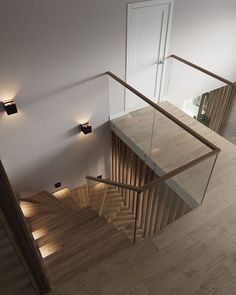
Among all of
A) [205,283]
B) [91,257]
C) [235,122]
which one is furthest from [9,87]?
[235,122]

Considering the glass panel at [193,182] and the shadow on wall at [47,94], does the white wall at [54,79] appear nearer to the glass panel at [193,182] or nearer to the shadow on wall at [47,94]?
the shadow on wall at [47,94]

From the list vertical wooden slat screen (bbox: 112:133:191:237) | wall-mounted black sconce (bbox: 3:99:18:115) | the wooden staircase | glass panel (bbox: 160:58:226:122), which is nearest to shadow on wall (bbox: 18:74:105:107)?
wall-mounted black sconce (bbox: 3:99:18:115)

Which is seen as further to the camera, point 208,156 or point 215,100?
point 215,100

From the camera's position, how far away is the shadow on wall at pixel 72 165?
479 centimetres

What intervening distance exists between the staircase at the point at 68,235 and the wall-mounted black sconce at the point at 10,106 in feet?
6.19

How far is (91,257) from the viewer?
118 inches

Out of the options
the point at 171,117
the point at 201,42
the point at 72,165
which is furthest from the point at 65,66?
the point at 201,42

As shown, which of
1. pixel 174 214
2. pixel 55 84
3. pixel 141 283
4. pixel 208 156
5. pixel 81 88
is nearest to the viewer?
pixel 141 283

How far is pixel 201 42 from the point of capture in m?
5.22

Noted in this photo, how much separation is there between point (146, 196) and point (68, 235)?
1526 mm

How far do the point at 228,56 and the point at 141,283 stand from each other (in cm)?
537

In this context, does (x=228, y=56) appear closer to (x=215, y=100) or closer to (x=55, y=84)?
(x=215, y=100)

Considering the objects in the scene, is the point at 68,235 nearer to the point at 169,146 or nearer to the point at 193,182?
the point at 193,182

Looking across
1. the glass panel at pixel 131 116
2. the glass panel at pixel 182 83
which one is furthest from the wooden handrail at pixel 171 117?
the glass panel at pixel 182 83
